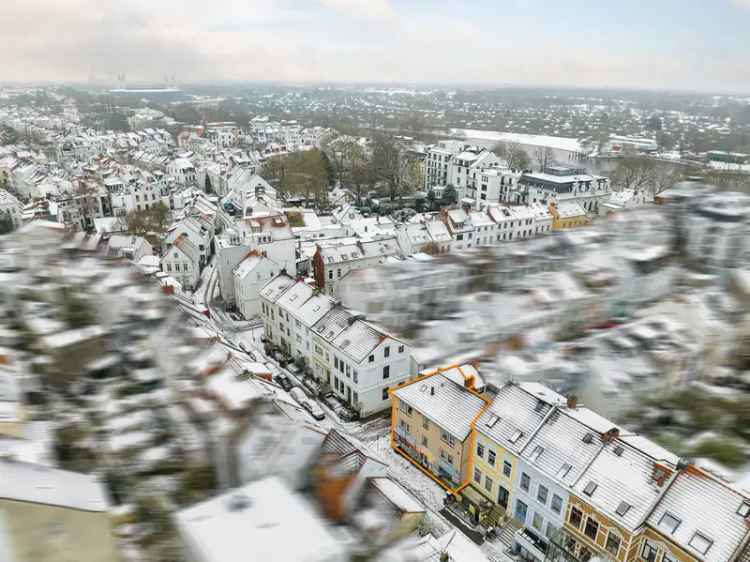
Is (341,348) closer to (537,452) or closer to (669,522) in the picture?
(537,452)

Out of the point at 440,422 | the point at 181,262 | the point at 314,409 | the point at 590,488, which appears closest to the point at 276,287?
the point at 314,409

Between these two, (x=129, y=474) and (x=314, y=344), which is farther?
(x=314, y=344)

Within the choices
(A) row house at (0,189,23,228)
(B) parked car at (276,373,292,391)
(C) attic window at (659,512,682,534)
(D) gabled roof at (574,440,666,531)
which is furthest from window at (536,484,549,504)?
(A) row house at (0,189,23,228)

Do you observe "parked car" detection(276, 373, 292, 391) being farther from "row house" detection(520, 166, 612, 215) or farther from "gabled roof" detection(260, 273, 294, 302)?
"row house" detection(520, 166, 612, 215)

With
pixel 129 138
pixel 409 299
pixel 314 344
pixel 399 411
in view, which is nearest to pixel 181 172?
pixel 129 138

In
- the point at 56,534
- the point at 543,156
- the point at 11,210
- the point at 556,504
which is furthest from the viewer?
the point at 543,156

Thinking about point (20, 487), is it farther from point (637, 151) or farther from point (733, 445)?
point (637, 151)

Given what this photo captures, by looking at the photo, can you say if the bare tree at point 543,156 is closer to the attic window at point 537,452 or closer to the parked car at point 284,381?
the parked car at point 284,381
